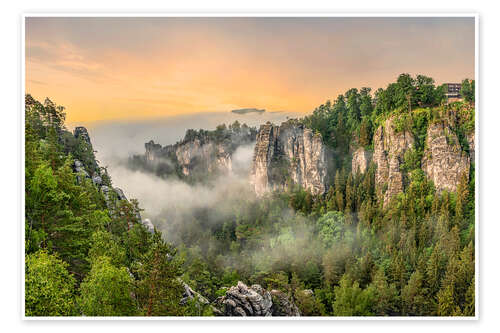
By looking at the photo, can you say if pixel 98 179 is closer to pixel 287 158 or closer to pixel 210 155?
pixel 287 158

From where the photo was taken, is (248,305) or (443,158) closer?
(248,305)

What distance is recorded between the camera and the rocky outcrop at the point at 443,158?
17.9 m

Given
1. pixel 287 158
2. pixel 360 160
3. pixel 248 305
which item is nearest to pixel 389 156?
pixel 360 160

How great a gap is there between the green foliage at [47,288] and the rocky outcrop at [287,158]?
80.2ft

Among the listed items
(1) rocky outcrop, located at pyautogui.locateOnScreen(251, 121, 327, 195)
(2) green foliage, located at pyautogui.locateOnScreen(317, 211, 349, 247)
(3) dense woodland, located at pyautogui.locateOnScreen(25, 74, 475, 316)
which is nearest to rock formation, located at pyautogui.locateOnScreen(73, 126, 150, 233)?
(3) dense woodland, located at pyautogui.locateOnScreen(25, 74, 475, 316)

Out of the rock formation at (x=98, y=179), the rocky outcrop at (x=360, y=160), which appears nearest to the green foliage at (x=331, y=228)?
the rocky outcrop at (x=360, y=160)

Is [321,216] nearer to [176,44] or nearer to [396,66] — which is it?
[396,66]

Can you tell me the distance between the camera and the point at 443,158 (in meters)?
19.2

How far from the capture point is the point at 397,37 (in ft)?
30.2

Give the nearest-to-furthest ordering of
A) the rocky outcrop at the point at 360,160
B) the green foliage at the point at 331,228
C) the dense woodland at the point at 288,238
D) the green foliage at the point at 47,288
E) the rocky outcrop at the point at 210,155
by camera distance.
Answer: the green foliage at the point at 47,288, the dense woodland at the point at 288,238, the green foliage at the point at 331,228, the rocky outcrop at the point at 360,160, the rocky outcrop at the point at 210,155

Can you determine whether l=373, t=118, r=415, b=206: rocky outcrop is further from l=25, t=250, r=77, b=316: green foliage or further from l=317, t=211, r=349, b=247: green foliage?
l=25, t=250, r=77, b=316: green foliage

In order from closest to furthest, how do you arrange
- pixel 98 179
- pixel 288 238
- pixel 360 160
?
pixel 98 179 < pixel 288 238 < pixel 360 160

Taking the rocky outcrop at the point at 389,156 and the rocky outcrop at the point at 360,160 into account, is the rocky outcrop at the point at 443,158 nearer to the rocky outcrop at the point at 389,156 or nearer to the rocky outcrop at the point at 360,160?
the rocky outcrop at the point at 389,156
